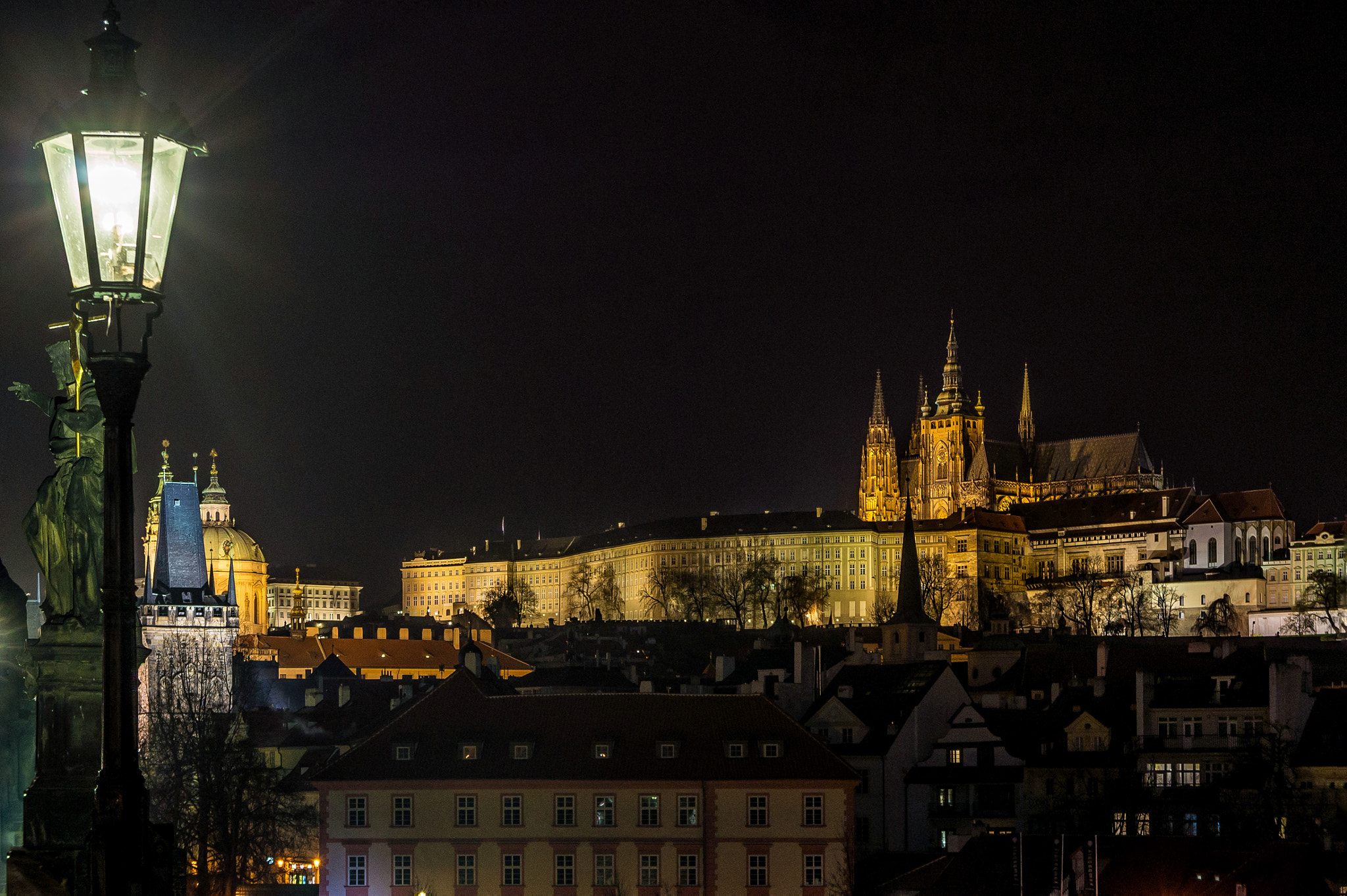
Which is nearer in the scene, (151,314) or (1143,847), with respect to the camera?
(151,314)

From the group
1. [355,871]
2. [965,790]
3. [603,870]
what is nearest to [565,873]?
[603,870]

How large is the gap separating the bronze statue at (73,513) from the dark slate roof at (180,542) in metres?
101

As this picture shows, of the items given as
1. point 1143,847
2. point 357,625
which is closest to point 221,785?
point 1143,847

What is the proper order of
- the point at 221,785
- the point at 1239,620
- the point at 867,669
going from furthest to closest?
the point at 1239,620 → the point at 867,669 → the point at 221,785

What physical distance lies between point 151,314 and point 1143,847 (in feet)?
135

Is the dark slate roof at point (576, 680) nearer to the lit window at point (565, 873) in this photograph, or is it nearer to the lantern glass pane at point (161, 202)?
the lit window at point (565, 873)

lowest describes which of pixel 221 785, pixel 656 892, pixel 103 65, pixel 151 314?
pixel 656 892

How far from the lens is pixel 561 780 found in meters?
57.2

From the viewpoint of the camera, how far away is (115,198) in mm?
8305

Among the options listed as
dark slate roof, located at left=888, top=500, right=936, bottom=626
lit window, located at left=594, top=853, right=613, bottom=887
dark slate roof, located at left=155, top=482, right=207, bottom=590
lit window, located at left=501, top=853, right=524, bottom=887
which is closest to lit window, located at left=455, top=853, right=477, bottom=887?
lit window, located at left=501, top=853, right=524, bottom=887

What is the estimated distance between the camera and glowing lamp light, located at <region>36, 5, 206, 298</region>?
8.26 meters

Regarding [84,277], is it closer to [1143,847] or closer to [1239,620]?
[1143,847]

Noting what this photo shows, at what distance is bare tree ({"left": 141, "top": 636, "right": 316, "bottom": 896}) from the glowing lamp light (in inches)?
1599

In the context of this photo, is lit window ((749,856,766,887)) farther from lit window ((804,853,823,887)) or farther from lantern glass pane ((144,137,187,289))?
lantern glass pane ((144,137,187,289))
